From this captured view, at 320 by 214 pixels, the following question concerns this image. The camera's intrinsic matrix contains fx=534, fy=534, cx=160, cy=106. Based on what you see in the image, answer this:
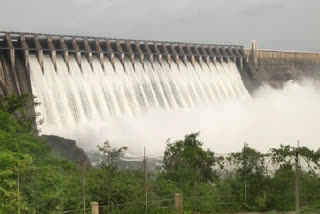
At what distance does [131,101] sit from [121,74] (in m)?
2.97

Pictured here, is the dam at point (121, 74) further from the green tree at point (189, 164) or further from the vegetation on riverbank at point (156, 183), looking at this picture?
the vegetation on riverbank at point (156, 183)

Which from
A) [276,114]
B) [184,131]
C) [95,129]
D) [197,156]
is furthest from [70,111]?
[276,114]

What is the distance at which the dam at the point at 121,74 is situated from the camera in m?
44.2

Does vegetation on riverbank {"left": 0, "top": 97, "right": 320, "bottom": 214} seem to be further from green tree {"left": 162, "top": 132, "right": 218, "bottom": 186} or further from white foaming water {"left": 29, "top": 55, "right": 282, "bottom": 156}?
white foaming water {"left": 29, "top": 55, "right": 282, "bottom": 156}

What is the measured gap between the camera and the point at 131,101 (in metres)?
51.0

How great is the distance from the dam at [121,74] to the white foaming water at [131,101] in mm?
95

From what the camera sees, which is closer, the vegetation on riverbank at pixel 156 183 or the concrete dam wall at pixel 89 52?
the vegetation on riverbank at pixel 156 183

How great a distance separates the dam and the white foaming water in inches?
3.8

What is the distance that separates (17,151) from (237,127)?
118 ft

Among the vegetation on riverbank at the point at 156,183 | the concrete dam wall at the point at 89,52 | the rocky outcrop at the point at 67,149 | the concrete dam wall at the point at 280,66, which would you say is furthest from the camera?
the concrete dam wall at the point at 280,66

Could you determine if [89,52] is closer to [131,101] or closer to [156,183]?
[131,101]

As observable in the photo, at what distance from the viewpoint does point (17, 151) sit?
20734mm

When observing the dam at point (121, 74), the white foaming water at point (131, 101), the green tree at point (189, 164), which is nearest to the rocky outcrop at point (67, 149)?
the dam at point (121, 74)

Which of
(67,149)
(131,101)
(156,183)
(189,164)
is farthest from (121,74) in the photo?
(156,183)
